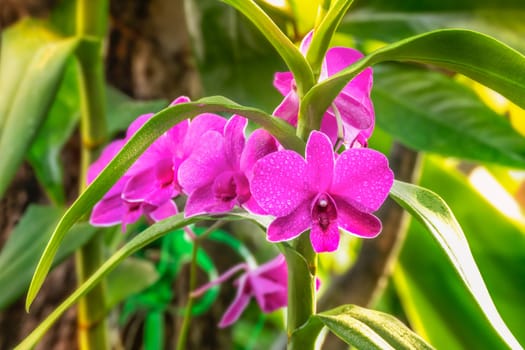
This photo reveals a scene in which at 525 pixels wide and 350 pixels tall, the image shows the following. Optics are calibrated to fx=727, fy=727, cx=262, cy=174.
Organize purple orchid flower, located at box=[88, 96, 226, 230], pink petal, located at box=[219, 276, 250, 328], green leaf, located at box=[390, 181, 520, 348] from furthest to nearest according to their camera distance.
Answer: pink petal, located at box=[219, 276, 250, 328] → purple orchid flower, located at box=[88, 96, 226, 230] → green leaf, located at box=[390, 181, 520, 348]

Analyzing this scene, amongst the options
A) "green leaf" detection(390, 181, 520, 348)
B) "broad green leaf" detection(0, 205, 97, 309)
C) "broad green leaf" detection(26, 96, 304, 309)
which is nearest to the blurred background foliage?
"broad green leaf" detection(0, 205, 97, 309)

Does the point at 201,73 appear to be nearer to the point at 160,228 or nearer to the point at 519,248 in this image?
the point at 160,228

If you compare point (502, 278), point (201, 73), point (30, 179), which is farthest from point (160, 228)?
point (502, 278)

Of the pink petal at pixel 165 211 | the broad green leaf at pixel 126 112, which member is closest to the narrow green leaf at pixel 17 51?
the broad green leaf at pixel 126 112

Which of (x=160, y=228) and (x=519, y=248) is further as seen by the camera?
(x=519, y=248)

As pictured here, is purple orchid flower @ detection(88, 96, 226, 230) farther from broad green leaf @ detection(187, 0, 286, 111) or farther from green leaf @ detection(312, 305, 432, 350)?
broad green leaf @ detection(187, 0, 286, 111)

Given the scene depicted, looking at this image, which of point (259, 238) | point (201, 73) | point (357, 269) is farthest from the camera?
point (259, 238)

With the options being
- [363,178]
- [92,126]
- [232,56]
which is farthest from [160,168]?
[232,56]

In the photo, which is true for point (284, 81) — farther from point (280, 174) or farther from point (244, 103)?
point (244, 103)
